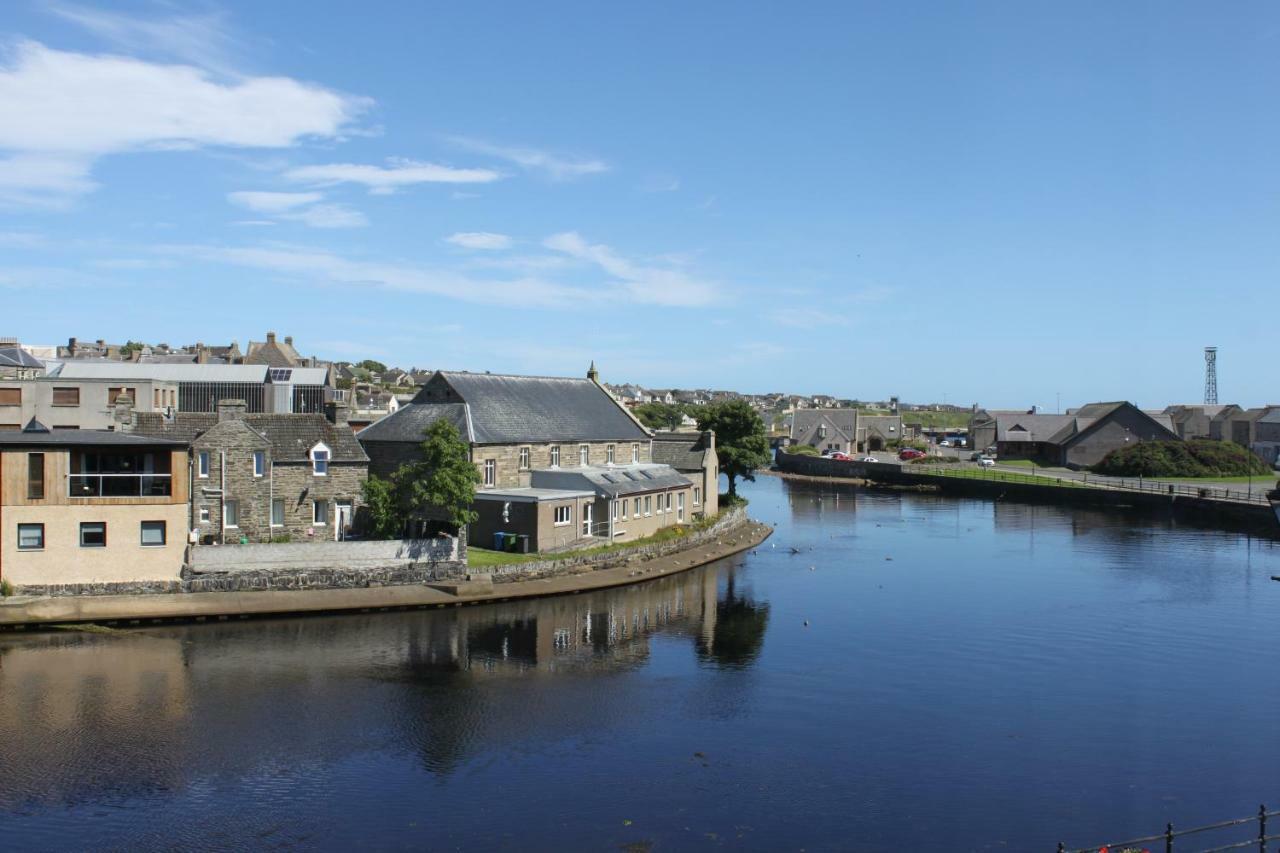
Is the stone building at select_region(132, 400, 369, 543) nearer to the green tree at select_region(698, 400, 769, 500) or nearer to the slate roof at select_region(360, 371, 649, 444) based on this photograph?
the slate roof at select_region(360, 371, 649, 444)

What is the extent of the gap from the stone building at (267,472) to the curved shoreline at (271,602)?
5.00 m

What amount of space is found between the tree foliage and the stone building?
1702 mm

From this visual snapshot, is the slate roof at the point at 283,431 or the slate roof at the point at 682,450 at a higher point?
the slate roof at the point at 283,431

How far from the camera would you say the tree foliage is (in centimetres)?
4219

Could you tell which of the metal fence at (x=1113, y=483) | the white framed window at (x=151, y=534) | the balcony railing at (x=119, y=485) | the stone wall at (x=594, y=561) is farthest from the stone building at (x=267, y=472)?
the metal fence at (x=1113, y=483)

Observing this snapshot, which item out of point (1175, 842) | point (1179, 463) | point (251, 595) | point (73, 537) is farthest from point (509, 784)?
point (1179, 463)

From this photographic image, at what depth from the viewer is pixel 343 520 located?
44281 millimetres

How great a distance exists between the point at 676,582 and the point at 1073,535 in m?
32.0

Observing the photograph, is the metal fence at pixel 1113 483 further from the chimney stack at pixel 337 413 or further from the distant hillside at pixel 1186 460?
the chimney stack at pixel 337 413

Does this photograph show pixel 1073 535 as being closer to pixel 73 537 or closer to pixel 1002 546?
pixel 1002 546

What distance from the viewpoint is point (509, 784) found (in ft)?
73.5

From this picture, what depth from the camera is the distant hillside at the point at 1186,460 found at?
9462 centimetres

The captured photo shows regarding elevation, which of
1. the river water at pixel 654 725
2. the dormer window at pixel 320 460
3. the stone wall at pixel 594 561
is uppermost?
the dormer window at pixel 320 460

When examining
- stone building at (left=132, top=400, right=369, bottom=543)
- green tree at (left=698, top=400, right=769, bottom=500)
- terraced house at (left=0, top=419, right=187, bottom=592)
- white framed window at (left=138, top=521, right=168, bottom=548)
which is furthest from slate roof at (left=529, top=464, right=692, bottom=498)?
white framed window at (left=138, top=521, right=168, bottom=548)
